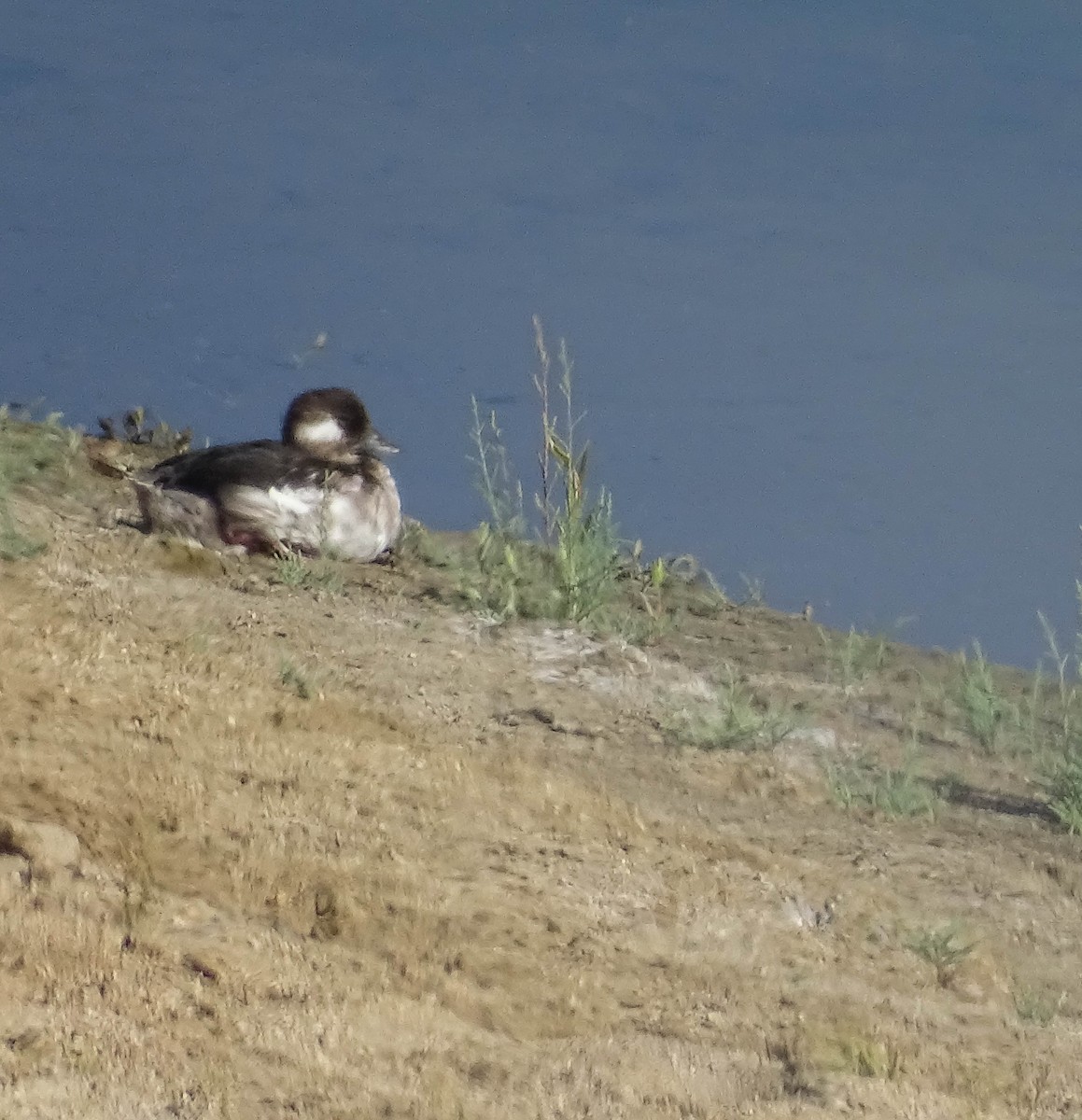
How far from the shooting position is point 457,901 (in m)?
2.88

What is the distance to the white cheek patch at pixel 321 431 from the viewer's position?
682 cm

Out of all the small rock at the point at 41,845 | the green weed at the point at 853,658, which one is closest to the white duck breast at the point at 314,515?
the green weed at the point at 853,658

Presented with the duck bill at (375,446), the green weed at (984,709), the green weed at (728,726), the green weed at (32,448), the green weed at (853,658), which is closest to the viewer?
the green weed at (728,726)

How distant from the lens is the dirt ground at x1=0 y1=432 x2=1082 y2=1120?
238 cm

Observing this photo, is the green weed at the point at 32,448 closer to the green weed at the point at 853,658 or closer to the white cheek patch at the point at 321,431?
the white cheek patch at the point at 321,431

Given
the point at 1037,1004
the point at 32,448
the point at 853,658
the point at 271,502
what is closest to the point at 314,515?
the point at 271,502

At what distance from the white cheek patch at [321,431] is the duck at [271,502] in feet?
1.56

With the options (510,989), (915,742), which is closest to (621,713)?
(915,742)

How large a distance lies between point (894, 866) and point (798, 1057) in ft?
3.12

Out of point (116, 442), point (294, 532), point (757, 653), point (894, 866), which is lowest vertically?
point (894, 866)

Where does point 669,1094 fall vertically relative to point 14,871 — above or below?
below

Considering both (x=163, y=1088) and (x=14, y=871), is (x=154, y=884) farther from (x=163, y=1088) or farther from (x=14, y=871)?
(x=163, y=1088)

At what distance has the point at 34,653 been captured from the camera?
333 cm

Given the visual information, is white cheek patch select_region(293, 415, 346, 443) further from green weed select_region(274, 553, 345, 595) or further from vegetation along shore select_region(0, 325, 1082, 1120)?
vegetation along shore select_region(0, 325, 1082, 1120)
